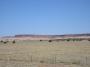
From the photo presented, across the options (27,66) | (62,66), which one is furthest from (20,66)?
(62,66)

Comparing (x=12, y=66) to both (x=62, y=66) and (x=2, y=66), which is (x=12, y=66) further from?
(x=62, y=66)

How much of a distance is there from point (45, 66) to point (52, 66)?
0.67 metres

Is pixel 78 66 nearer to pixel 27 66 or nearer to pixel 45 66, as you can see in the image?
pixel 45 66

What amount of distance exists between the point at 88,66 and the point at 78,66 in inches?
40.5

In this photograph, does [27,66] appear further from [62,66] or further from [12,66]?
[62,66]

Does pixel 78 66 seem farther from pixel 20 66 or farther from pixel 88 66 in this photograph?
pixel 20 66

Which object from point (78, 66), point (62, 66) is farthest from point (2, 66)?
point (78, 66)

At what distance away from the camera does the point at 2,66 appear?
23484 millimetres

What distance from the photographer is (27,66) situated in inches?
936

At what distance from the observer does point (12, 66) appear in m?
23.7

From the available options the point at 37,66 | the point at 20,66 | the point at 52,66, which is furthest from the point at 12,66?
the point at 52,66

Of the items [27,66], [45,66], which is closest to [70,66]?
[45,66]

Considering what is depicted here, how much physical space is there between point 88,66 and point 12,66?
731 centimetres

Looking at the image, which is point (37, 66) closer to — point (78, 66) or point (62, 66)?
point (62, 66)
